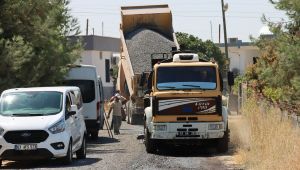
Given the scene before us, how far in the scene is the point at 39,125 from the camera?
17.3 m

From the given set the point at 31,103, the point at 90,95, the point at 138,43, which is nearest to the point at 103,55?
the point at 138,43

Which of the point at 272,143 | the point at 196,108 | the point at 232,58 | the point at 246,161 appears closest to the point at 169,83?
the point at 196,108

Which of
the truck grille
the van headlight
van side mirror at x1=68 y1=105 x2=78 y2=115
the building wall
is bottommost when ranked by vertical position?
the building wall

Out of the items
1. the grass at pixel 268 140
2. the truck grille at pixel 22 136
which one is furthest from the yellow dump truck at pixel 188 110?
the truck grille at pixel 22 136

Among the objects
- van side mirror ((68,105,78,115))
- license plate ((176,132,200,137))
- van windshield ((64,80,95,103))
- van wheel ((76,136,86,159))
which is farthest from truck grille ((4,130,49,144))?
van windshield ((64,80,95,103))

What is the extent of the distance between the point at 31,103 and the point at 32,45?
8.68 meters

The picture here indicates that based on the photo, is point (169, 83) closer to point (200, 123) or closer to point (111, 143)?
point (200, 123)

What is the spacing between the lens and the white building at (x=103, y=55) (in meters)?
67.4

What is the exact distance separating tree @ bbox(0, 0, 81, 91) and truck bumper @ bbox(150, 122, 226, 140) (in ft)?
19.3

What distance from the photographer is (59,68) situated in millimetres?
27766

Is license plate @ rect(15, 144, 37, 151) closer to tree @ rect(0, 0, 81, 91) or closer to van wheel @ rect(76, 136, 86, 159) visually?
van wheel @ rect(76, 136, 86, 159)

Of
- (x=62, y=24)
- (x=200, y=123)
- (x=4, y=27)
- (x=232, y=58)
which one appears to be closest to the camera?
(x=200, y=123)

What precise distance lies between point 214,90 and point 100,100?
7417 millimetres

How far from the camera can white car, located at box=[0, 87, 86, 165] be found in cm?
1719
